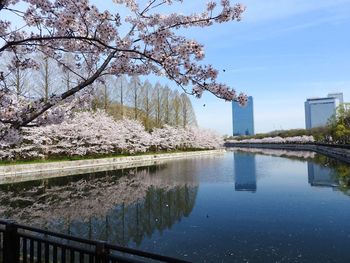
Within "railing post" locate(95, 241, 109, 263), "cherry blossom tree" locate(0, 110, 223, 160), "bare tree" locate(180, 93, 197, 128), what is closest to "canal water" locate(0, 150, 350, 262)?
"railing post" locate(95, 241, 109, 263)

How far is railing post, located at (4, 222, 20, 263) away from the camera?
5.19 m

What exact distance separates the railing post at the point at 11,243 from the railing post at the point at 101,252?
5.93 feet

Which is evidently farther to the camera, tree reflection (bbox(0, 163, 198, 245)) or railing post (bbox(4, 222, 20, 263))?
tree reflection (bbox(0, 163, 198, 245))

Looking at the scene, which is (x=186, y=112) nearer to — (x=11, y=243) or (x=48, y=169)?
(x=48, y=169)

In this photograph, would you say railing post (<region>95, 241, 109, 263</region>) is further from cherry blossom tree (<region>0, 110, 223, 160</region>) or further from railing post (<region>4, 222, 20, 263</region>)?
cherry blossom tree (<region>0, 110, 223, 160</region>)

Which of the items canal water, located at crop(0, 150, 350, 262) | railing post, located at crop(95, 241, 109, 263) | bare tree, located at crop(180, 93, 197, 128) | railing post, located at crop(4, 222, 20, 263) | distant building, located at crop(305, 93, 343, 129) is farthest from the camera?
distant building, located at crop(305, 93, 343, 129)

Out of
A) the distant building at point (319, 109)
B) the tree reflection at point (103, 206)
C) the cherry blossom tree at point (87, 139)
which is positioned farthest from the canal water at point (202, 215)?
the distant building at point (319, 109)

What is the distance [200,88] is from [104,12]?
1842mm

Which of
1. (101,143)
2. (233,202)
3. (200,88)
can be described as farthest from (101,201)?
(101,143)

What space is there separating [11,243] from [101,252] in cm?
198

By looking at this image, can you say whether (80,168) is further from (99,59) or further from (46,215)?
(99,59)

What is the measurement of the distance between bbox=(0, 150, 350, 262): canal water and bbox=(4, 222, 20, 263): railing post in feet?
13.4

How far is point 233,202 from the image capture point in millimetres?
14766

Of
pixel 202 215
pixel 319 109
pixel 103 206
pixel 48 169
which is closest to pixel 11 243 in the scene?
pixel 202 215
